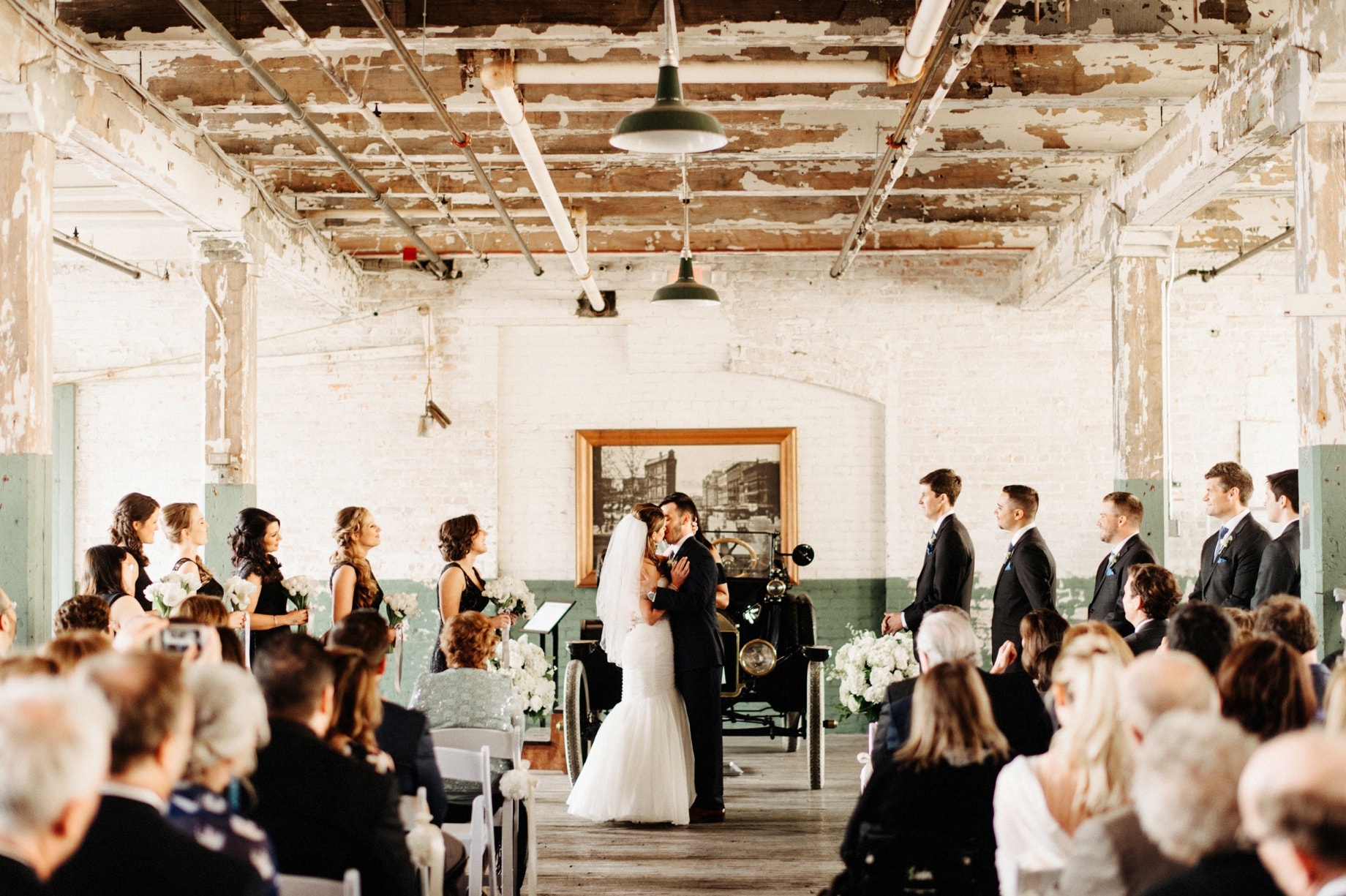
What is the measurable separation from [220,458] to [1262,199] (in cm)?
777

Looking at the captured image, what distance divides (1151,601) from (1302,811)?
11.5 ft

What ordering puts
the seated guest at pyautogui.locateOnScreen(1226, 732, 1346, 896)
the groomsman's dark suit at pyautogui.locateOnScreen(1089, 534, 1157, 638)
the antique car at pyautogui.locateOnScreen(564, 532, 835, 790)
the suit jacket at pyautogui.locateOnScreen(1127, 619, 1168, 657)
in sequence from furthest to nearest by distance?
the antique car at pyautogui.locateOnScreen(564, 532, 835, 790) → the groomsman's dark suit at pyautogui.locateOnScreen(1089, 534, 1157, 638) → the suit jacket at pyautogui.locateOnScreen(1127, 619, 1168, 657) → the seated guest at pyautogui.locateOnScreen(1226, 732, 1346, 896)

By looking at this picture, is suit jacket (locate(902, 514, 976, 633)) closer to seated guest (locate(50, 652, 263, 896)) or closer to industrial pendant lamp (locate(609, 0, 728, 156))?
industrial pendant lamp (locate(609, 0, 728, 156))

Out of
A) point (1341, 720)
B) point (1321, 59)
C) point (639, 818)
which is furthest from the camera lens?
point (639, 818)

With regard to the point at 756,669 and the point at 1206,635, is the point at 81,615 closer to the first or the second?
the point at 1206,635

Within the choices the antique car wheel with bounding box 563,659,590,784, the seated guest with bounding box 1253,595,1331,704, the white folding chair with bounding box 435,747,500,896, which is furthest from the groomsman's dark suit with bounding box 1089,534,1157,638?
the white folding chair with bounding box 435,747,500,896

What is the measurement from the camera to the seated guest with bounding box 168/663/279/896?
2.47 meters

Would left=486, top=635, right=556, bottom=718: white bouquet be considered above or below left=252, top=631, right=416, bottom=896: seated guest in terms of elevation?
below

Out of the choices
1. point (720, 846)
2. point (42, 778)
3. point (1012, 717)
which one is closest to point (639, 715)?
point (720, 846)

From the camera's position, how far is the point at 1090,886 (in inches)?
99.1

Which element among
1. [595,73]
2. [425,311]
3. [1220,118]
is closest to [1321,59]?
[1220,118]

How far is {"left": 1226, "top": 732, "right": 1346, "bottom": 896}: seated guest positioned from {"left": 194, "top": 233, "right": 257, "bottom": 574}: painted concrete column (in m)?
7.05

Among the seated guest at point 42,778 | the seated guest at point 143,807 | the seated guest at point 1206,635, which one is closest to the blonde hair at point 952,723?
the seated guest at point 1206,635

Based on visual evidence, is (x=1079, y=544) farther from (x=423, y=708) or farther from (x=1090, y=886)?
(x=1090, y=886)
